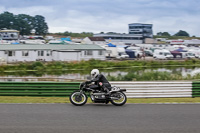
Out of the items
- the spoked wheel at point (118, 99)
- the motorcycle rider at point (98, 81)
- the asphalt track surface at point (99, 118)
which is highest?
the motorcycle rider at point (98, 81)

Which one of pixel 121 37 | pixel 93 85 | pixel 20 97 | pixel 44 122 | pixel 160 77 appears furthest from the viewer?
pixel 121 37

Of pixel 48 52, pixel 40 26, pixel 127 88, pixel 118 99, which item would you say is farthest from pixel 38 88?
pixel 40 26

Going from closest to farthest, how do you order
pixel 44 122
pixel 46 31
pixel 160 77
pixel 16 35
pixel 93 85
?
pixel 44 122
pixel 93 85
pixel 160 77
pixel 16 35
pixel 46 31

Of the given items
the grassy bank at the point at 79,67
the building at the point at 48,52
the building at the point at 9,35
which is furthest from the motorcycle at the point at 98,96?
the building at the point at 9,35

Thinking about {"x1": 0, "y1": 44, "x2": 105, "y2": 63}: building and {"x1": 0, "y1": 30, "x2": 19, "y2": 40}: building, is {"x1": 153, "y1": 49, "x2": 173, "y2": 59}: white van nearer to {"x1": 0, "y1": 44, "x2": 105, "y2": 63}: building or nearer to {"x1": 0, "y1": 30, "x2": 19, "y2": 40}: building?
{"x1": 0, "y1": 44, "x2": 105, "y2": 63}: building

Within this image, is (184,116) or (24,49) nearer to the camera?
(184,116)

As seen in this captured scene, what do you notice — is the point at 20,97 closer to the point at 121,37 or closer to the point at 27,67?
the point at 27,67

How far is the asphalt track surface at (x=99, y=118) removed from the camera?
28.2 feet

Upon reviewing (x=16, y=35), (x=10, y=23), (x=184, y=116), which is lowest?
(x=184, y=116)

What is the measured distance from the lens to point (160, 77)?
30.9 metres

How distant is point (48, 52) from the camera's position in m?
55.6

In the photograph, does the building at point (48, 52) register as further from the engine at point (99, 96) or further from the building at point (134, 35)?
the building at point (134, 35)

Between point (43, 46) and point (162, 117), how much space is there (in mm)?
47587

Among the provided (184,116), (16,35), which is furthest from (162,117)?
(16,35)
